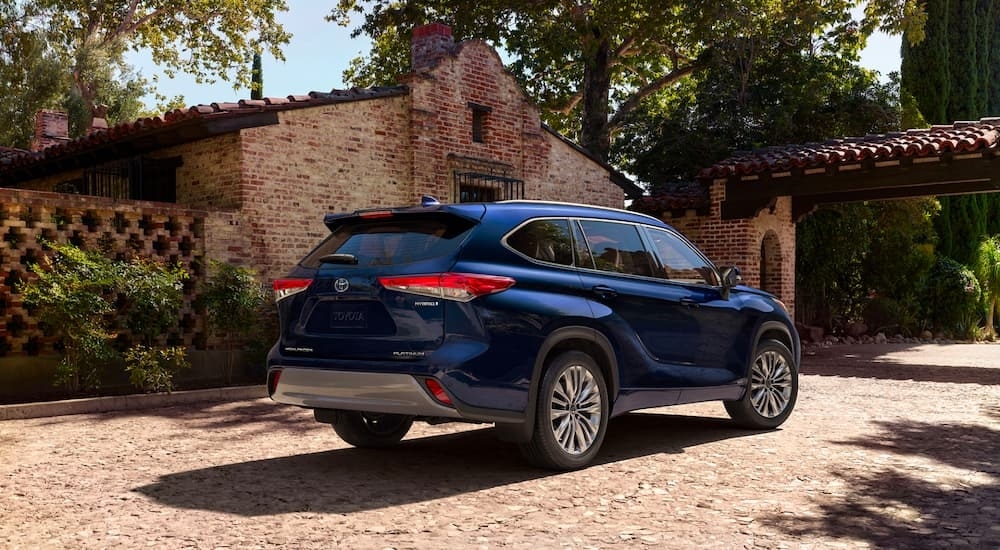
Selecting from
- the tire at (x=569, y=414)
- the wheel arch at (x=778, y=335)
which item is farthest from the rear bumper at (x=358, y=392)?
the wheel arch at (x=778, y=335)

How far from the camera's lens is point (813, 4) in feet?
70.2

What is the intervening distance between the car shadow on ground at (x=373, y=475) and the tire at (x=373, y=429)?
9 cm

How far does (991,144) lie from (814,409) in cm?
743

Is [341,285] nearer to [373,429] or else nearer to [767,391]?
[373,429]

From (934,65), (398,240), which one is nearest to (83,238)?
(398,240)

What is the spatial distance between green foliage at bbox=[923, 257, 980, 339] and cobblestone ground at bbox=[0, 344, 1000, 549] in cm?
1629

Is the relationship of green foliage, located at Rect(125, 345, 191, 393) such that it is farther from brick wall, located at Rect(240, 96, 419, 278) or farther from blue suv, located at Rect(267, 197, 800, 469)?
blue suv, located at Rect(267, 197, 800, 469)

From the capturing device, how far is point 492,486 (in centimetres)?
547

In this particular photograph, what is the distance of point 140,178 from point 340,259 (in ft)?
33.2

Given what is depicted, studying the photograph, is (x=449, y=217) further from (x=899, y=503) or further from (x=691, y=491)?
(x=899, y=503)

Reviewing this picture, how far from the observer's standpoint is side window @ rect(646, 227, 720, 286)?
7008 millimetres

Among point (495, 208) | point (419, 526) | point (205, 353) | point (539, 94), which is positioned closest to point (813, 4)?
point (539, 94)

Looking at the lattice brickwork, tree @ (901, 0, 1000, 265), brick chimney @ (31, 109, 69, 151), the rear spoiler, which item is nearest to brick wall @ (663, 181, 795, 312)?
the lattice brickwork

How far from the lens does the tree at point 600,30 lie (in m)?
21.0
